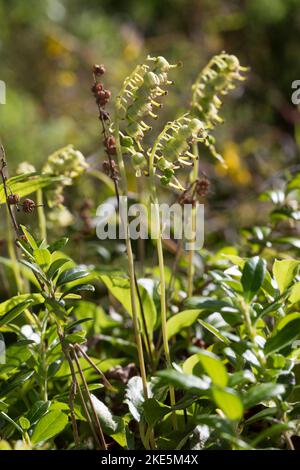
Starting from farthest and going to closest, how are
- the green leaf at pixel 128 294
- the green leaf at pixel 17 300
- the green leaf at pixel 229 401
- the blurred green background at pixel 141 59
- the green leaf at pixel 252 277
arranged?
the blurred green background at pixel 141 59 → the green leaf at pixel 128 294 → the green leaf at pixel 17 300 → the green leaf at pixel 252 277 → the green leaf at pixel 229 401

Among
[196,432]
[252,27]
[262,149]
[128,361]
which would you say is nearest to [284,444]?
[196,432]

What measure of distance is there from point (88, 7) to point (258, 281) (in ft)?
10.0

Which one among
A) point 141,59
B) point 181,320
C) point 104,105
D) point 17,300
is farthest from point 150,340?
point 141,59

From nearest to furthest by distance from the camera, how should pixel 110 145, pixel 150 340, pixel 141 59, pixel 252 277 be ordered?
pixel 252 277 < pixel 110 145 < pixel 150 340 < pixel 141 59

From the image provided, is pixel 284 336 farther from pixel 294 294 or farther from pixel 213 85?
pixel 213 85

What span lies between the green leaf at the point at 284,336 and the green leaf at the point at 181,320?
0.62 ft

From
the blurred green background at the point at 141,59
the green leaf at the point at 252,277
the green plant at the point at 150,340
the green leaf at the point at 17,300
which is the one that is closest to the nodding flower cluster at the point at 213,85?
the green plant at the point at 150,340

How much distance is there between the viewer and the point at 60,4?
2.76 meters

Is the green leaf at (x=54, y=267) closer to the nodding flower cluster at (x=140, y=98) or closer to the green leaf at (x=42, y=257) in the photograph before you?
the green leaf at (x=42, y=257)

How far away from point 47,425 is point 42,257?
0.16 meters

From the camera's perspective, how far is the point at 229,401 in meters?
0.47

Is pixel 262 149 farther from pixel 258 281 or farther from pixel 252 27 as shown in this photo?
pixel 258 281

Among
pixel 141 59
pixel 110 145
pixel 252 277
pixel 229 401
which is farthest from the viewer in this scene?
pixel 141 59

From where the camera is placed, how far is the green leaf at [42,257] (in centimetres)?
62
